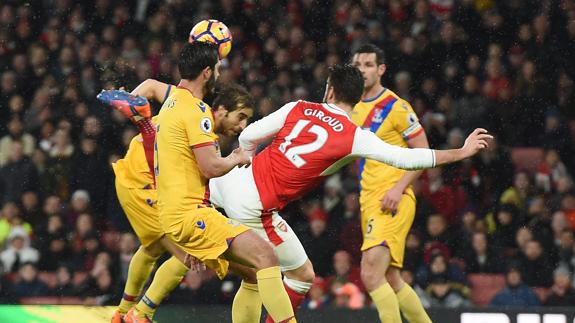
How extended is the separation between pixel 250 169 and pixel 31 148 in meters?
6.01

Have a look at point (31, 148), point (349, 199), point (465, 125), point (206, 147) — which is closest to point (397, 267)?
point (206, 147)

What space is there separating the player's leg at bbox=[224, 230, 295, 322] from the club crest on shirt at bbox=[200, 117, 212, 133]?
0.61 meters

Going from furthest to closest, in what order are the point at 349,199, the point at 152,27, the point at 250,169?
the point at 152,27
the point at 349,199
the point at 250,169

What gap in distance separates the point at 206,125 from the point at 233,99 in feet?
0.90

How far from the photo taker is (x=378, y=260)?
26.2ft

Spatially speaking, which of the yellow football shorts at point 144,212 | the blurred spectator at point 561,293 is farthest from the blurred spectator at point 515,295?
the yellow football shorts at point 144,212

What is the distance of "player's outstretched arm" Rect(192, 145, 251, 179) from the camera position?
6.62 m

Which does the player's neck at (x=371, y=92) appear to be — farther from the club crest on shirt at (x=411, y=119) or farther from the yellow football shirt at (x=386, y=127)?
the club crest on shirt at (x=411, y=119)

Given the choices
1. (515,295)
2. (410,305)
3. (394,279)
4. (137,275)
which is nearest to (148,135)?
(137,275)

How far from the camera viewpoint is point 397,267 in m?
8.16

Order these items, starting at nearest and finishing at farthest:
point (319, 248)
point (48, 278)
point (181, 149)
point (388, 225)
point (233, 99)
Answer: point (181, 149) < point (233, 99) < point (388, 225) < point (319, 248) < point (48, 278)

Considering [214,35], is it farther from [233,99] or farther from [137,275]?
[137,275]

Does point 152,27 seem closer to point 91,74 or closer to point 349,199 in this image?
point 91,74

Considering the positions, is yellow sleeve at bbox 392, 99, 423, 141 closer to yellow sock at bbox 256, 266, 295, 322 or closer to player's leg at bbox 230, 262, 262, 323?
player's leg at bbox 230, 262, 262, 323
